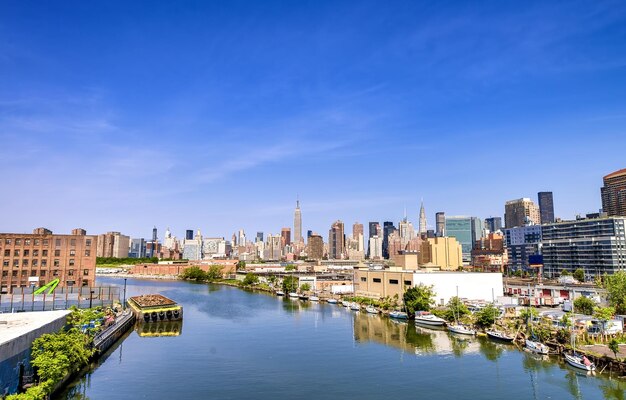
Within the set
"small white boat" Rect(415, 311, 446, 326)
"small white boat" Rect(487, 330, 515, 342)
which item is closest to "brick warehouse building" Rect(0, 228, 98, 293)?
"small white boat" Rect(415, 311, 446, 326)

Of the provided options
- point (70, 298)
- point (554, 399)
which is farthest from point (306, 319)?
point (554, 399)

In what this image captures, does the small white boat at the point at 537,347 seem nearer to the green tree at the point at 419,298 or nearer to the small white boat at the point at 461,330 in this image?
the small white boat at the point at 461,330

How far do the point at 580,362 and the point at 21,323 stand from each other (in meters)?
52.7

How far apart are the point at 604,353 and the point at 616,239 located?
107 m

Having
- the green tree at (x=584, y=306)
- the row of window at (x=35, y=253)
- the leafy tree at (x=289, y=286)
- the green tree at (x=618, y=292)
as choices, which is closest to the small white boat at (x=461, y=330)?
the green tree at (x=584, y=306)

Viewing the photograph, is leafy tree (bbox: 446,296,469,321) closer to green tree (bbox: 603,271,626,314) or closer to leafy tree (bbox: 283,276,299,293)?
green tree (bbox: 603,271,626,314)

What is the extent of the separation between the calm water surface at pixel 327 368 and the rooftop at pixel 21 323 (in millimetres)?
6669

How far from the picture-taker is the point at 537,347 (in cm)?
5331

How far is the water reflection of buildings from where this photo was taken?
5822 cm

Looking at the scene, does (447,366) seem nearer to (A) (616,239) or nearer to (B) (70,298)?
(B) (70,298)

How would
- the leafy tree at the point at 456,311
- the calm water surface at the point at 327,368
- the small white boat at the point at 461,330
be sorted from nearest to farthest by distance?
the calm water surface at the point at 327,368 → the small white boat at the point at 461,330 → the leafy tree at the point at 456,311

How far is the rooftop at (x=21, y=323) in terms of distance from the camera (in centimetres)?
3306

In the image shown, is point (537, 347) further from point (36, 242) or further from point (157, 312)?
point (36, 242)

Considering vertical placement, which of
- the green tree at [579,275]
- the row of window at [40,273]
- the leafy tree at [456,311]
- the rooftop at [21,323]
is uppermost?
the row of window at [40,273]
